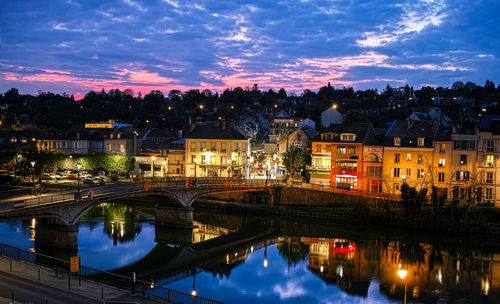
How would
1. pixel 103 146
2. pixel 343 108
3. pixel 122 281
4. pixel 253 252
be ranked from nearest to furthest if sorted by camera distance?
pixel 122 281, pixel 253 252, pixel 103 146, pixel 343 108

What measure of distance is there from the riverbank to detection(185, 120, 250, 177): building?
9.50 meters

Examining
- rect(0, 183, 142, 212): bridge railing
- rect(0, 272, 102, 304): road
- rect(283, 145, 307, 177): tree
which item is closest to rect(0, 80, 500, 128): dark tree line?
rect(283, 145, 307, 177): tree

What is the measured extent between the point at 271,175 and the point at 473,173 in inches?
1297

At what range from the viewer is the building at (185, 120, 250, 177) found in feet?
246

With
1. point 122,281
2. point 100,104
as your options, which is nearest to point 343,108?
point 100,104

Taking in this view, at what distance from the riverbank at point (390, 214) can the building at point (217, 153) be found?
31.2ft

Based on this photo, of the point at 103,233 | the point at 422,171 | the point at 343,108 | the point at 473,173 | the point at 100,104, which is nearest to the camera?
the point at 103,233

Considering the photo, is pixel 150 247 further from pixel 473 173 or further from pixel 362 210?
pixel 473 173

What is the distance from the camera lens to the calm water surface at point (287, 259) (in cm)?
3466

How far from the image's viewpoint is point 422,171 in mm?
61031

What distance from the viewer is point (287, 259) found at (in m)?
44.4

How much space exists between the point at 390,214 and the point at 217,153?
99.0ft

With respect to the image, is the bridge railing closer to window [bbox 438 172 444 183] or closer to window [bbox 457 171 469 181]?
window [bbox 438 172 444 183]

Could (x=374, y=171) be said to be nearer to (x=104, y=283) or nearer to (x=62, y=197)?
(x=62, y=197)
